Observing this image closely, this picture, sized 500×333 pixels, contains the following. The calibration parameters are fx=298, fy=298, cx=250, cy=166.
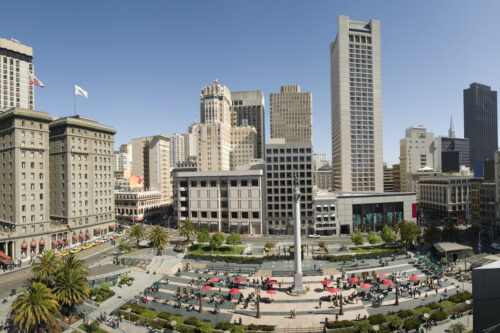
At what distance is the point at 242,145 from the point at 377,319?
150 m

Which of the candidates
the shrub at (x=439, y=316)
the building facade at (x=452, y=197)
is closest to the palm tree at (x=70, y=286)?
the shrub at (x=439, y=316)

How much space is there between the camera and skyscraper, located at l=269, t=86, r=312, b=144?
618 ft

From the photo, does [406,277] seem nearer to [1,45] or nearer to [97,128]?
[97,128]

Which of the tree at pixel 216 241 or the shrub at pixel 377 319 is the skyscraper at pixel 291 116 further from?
the shrub at pixel 377 319

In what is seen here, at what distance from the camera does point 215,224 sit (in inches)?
4537

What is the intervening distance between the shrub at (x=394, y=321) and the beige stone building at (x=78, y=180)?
93.1m

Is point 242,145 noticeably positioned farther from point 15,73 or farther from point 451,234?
point 15,73

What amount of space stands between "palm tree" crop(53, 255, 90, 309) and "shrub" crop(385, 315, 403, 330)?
46.1 m

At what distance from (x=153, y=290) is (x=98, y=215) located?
61935 mm

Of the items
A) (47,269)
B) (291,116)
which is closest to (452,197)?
(291,116)

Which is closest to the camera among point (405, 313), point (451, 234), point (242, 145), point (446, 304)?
point (405, 313)

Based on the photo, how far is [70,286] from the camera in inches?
1848

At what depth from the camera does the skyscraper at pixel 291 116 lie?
188 m

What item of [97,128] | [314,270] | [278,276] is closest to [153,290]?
[278,276]
